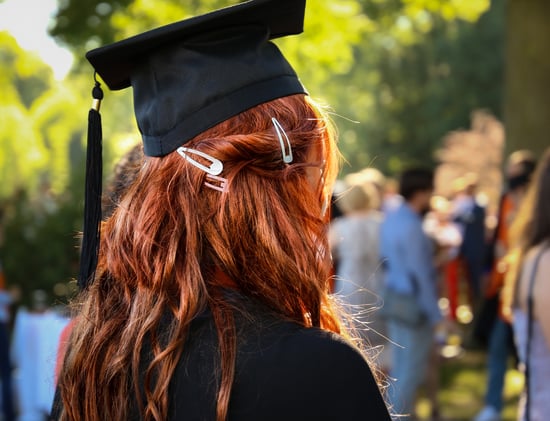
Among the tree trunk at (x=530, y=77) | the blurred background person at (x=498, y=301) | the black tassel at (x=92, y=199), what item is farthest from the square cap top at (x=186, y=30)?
the tree trunk at (x=530, y=77)

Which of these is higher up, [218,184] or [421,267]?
[218,184]

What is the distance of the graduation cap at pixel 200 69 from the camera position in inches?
63.5

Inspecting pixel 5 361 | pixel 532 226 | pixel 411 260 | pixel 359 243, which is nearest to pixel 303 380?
pixel 532 226

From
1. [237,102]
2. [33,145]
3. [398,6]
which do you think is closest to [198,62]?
[237,102]

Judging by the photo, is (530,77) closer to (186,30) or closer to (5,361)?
(5,361)

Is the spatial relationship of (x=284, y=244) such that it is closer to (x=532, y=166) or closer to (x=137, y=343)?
(x=137, y=343)

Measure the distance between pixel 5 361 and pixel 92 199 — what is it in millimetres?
5164

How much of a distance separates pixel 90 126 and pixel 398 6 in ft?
32.3

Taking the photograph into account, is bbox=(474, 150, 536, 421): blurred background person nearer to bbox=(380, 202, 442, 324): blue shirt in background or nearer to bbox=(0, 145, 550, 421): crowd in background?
bbox=(0, 145, 550, 421): crowd in background

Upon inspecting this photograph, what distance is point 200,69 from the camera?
1.65 m

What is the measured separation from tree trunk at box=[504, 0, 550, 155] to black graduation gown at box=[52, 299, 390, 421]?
708 cm

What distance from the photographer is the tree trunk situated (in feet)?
26.8

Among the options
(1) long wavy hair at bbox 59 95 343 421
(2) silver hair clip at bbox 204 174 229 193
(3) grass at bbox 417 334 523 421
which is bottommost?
(3) grass at bbox 417 334 523 421

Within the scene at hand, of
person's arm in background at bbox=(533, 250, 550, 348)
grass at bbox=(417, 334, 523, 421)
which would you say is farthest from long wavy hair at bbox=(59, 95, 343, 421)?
grass at bbox=(417, 334, 523, 421)
